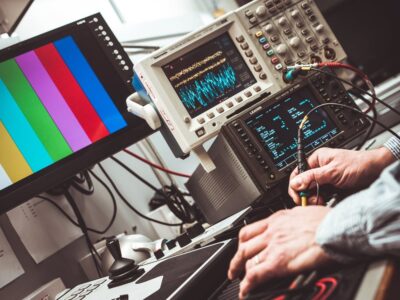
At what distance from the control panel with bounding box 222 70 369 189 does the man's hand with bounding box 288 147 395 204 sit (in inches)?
6.3

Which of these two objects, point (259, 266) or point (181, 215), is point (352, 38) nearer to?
point (181, 215)

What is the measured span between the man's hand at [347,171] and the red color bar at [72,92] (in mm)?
752

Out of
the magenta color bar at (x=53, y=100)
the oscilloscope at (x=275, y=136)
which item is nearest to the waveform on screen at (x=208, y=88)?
the oscilloscope at (x=275, y=136)

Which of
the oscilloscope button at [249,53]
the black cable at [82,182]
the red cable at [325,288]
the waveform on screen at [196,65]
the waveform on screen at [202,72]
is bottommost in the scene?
the red cable at [325,288]

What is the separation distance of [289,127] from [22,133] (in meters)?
0.80

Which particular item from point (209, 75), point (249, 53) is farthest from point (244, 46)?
point (209, 75)

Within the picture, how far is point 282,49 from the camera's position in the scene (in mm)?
1261

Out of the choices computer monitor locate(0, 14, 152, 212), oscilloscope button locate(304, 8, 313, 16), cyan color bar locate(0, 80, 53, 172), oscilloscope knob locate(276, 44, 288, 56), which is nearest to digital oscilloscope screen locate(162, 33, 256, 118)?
oscilloscope knob locate(276, 44, 288, 56)

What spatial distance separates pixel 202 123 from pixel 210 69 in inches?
6.3

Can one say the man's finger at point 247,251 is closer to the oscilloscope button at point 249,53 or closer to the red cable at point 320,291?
the red cable at point 320,291

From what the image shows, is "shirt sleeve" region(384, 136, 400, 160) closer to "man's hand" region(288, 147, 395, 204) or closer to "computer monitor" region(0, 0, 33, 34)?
"man's hand" region(288, 147, 395, 204)

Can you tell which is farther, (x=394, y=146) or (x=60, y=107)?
(x=60, y=107)

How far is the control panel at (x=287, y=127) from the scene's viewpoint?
1132 millimetres

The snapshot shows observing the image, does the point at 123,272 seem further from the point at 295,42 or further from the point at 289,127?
the point at 295,42
